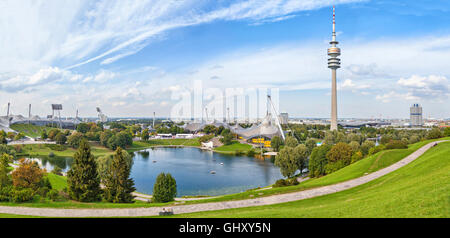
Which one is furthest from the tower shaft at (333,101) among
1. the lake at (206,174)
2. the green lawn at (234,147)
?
the lake at (206,174)

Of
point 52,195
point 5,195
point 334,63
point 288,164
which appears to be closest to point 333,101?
point 334,63

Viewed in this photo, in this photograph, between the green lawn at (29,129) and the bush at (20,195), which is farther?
the green lawn at (29,129)

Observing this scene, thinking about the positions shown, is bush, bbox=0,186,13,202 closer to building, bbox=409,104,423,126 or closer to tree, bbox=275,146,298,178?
tree, bbox=275,146,298,178

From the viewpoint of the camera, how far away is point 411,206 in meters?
5.87

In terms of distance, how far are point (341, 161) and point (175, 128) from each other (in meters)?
57.0

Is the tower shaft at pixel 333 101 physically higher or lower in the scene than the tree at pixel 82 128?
higher

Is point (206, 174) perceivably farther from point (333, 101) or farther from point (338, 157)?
point (333, 101)

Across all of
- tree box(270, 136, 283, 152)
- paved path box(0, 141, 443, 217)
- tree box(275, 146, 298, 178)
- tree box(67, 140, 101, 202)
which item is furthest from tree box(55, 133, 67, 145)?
paved path box(0, 141, 443, 217)

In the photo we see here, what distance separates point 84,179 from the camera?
13.0 meters

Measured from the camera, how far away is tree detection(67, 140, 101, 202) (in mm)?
12828

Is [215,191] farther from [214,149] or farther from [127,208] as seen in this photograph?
[214,149]

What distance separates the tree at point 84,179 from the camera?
1283cm

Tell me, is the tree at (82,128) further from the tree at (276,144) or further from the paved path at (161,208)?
the paved path at (161,208)
